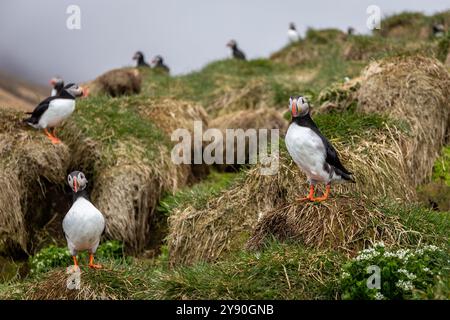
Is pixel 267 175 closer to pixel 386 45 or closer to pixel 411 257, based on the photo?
pixel 411 257

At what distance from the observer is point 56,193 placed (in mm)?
12930

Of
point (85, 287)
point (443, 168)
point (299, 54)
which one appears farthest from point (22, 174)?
point (299, 54)

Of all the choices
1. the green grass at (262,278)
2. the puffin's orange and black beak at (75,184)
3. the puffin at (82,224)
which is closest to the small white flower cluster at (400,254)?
the green grass at (262,278)

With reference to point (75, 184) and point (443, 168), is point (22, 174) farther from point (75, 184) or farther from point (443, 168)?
point (443, 168)

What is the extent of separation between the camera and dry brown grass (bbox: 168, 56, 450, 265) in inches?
344

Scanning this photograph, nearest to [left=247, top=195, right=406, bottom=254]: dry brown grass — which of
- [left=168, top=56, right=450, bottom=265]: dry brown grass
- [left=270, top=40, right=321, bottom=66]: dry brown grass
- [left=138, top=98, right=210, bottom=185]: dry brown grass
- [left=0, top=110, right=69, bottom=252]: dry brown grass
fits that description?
[left=168, top=56, right=450, bottom=265]: dry brown grass

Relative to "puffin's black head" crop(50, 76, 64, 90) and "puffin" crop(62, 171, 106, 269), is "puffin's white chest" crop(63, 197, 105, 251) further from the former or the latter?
"puffin's black head" crop(50, 76, 64, 90)

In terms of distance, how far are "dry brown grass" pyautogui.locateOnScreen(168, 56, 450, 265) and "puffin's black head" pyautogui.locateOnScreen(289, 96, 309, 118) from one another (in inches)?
38.8

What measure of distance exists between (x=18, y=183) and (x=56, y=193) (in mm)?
926

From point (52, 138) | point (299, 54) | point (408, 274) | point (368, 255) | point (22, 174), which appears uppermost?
point (299, 54)

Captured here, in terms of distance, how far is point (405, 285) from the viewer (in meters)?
7.35

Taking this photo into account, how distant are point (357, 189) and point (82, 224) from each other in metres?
3.23

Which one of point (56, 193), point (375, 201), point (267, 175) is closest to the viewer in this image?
point (375, 201)

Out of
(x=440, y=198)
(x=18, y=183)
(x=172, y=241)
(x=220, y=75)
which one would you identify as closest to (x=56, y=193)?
(x=18, y=183)
